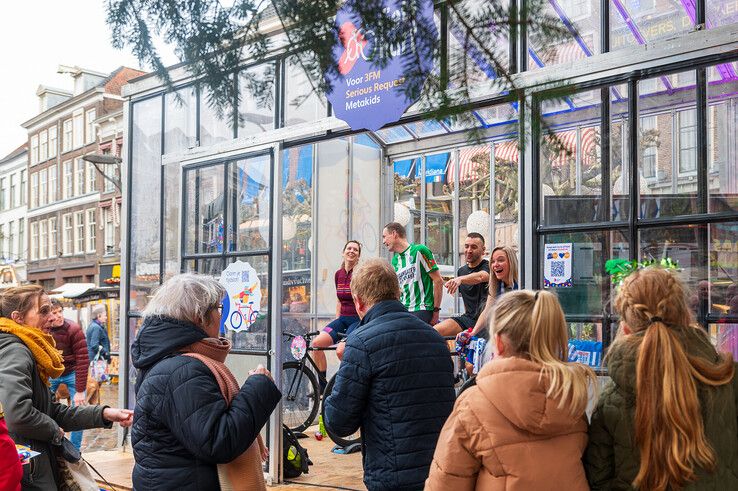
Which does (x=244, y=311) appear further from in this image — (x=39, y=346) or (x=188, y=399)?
(x=188, y=399)

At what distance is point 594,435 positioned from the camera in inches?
104

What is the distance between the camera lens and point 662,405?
98.0 inches

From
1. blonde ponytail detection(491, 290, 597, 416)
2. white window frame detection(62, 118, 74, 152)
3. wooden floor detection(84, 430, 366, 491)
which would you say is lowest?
wooden floor detection(84, 430, 366, 491)

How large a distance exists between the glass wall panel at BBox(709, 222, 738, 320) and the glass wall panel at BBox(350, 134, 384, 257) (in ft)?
20.0

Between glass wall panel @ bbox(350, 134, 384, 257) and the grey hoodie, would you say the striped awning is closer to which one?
the grey hoodie

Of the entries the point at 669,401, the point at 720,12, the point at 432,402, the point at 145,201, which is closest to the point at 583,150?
the point at 720,12

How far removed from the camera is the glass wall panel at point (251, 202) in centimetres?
698

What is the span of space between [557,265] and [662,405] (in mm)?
2371

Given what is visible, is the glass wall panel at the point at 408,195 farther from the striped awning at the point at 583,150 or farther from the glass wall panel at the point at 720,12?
the glass wall panel at the point at 720,12

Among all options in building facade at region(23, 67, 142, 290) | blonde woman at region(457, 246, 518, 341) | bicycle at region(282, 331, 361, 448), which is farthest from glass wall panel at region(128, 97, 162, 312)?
building facade at region(23, 67, 142, 290)

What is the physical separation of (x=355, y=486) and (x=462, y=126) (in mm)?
3678

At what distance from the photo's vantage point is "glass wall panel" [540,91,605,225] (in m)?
4.65

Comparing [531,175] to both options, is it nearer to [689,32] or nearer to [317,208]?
[689,32]

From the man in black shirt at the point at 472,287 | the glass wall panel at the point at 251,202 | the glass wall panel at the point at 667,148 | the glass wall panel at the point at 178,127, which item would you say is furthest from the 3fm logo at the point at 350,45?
the glass wall panel at the point at 178,127
